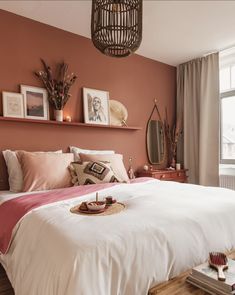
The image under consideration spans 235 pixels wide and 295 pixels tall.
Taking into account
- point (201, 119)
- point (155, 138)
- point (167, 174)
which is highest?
point (201, 119)

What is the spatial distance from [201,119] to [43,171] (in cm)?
255

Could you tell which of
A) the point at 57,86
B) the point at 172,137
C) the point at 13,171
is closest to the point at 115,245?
the point at 13,171

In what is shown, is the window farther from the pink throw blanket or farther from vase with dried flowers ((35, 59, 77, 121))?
the pink throw blanket

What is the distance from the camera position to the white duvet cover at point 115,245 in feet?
3.37

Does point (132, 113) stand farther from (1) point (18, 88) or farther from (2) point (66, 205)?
(2) point (66, 205)

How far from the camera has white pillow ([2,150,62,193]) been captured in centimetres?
229

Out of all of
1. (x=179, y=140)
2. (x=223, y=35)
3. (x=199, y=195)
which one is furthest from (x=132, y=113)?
(x=199, y=195)

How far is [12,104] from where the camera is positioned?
8.39ft

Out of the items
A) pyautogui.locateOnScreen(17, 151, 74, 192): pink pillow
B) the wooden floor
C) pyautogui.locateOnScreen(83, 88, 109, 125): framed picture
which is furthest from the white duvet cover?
pyautogui.locateOnScreen(83, 88, 109, 125): framed picture

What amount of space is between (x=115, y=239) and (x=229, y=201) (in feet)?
3.43

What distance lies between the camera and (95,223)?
1276mm

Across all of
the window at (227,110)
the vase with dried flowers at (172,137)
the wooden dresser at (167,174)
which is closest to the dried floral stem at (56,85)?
the wooden dresser at (167,174)

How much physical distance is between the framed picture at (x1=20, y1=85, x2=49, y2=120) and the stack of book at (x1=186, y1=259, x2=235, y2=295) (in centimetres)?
221

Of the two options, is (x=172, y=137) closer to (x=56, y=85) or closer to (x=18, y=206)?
(x=56, y=85)
